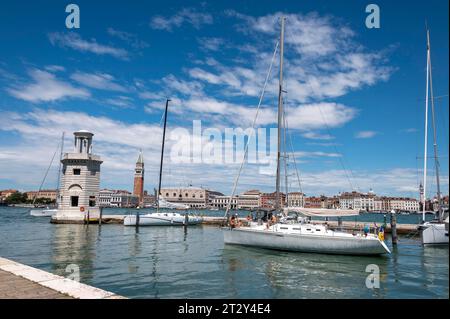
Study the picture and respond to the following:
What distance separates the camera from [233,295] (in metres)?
14.2

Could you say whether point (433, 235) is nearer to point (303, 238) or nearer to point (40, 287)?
point (303, 238)

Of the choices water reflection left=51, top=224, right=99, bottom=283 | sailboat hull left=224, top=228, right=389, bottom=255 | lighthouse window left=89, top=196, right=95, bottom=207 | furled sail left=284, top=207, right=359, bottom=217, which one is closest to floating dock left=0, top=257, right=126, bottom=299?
water reflection left=51, top=224, right=99, bottom=283

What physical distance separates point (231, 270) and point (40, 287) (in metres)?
11.6

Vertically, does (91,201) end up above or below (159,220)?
above

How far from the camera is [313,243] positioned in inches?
1016

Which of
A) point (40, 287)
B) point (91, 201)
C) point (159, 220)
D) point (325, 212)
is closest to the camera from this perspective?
point (40, 287)

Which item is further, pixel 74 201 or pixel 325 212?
pixel 74 201

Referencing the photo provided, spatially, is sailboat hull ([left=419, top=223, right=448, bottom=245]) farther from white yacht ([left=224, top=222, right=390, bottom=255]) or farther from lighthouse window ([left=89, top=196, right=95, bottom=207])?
lighthouse window ([left=89, top=196, right=95, bottom=207])

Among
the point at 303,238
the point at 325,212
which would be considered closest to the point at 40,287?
the point at 303,238

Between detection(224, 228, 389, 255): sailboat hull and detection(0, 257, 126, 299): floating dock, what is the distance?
18.7m

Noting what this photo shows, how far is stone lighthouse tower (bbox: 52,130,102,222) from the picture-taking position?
59.5 meters

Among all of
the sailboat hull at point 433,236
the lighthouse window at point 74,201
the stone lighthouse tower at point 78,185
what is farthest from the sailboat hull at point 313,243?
the lighthouse window at point 74,201
